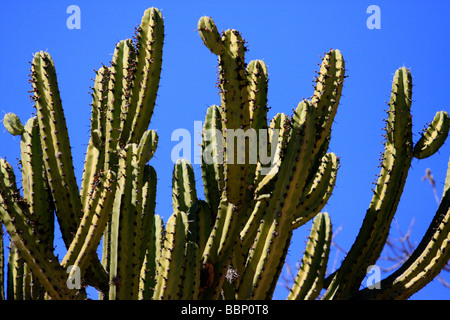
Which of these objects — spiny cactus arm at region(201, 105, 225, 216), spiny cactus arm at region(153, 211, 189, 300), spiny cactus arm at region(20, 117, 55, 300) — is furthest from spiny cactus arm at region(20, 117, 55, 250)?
spiny cactus arm at region(201, 105, 225, 216)

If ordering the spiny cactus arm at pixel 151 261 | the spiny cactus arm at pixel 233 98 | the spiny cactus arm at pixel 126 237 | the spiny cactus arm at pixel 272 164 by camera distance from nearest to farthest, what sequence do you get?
the spiny cactus arm at pixel 126 237 → the spiny cactus arm at pixel 233 98 → the spiny cactus arm at pixel 272 164 → the spiny cactus arm at pixel 151 261

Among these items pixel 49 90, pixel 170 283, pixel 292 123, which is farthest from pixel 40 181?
pixel 292 123

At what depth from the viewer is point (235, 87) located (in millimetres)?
5035

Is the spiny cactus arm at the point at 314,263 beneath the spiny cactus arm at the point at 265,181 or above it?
beneath

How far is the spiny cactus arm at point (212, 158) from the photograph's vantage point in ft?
17.7

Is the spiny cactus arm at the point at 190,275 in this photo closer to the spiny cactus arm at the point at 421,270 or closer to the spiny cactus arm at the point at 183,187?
the spiny cactus arm at the point at 183,187

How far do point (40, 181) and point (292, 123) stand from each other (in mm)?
1977

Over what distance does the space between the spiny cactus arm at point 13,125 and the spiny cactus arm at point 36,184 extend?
19cm

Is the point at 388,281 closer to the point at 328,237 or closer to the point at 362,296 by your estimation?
the point at 362,296

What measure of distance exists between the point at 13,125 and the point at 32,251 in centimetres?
138

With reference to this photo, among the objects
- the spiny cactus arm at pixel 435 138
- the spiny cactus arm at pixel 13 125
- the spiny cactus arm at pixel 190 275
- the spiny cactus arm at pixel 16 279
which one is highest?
the spiny cactus arm at pixel 13 125

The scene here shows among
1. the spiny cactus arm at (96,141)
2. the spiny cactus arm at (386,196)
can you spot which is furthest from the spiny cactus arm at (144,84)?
the spiny cactus arm at (386,196)

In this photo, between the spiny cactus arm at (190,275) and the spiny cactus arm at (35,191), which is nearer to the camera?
the spiny cactus arm at (190,275)

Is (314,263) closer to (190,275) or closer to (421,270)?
(421,270)
